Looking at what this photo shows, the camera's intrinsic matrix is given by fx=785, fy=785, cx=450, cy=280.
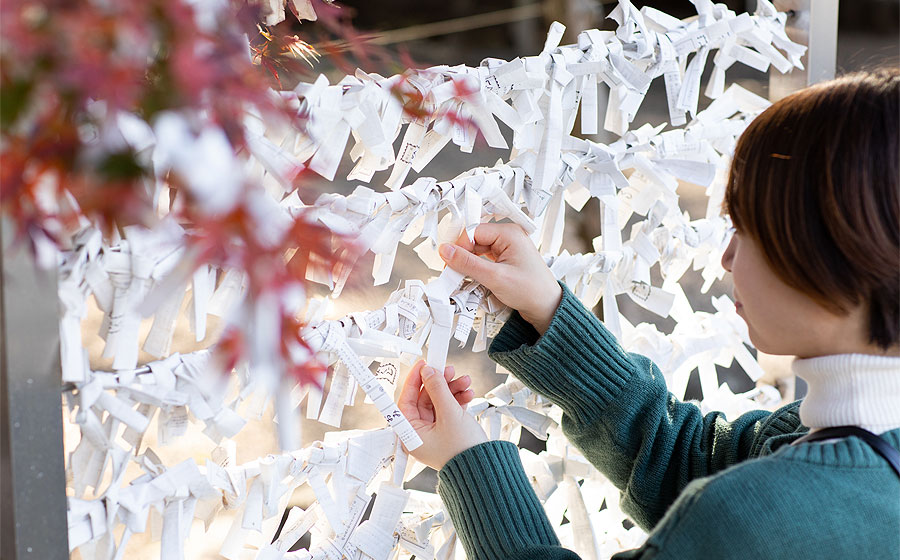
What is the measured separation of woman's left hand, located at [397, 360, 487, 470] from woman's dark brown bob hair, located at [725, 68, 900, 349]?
1.10 ft

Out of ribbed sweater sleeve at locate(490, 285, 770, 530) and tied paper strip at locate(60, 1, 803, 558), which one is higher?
tied paper strip at locate(60, 1, 803, 558)

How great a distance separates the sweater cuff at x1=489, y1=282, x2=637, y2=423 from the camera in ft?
2.79

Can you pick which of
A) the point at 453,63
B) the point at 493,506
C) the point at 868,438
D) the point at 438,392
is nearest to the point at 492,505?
the point at 493,506

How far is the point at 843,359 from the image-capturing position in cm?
68

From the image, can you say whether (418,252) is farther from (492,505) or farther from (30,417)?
(30,417)

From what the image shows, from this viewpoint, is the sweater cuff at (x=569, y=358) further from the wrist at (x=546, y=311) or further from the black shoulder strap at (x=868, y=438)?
the black shoulder strap at (x=868, y=438)

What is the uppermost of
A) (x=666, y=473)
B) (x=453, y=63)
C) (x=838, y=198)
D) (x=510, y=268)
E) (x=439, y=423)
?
(x=838, y=198)

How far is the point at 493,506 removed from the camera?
782 mm

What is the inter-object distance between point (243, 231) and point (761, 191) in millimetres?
512

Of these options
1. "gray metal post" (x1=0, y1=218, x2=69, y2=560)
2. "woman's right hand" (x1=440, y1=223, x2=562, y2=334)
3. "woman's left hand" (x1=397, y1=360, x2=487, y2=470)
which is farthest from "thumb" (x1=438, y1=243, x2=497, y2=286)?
"gray metal post" (x1=0, y1=218, x2=69, y2=560)

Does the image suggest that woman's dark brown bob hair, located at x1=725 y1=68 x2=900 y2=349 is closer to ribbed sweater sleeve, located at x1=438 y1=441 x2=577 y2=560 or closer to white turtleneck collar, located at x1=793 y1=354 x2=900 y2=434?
white turtleneck collar, located at x1=793 y1=354 x2=900 y2=434

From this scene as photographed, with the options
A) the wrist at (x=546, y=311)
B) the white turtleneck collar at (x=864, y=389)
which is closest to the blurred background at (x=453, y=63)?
the wrist at (x=546, y=311)

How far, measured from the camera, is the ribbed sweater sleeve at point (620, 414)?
2.81ft

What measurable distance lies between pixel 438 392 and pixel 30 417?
0.39 meters
